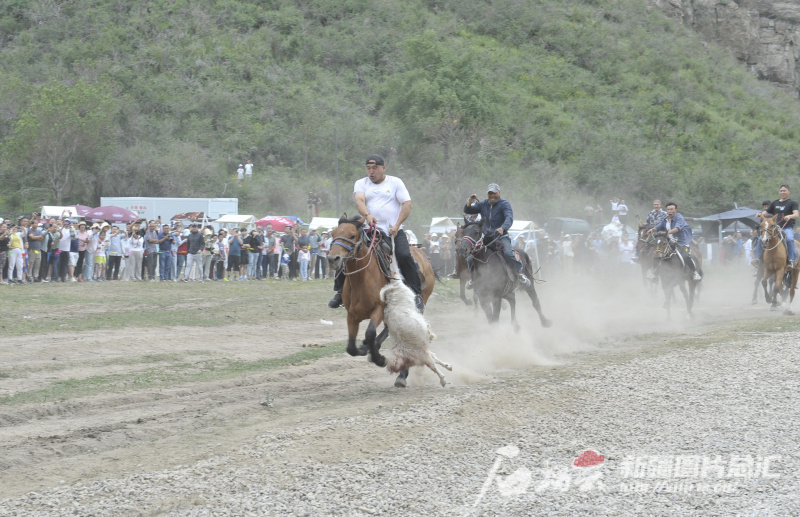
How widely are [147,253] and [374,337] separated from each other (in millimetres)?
19438

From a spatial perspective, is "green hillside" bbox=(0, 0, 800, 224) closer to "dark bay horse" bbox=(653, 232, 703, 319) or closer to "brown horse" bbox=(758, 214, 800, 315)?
"dark bay horse" bbox=(653, 232, 703, 319)

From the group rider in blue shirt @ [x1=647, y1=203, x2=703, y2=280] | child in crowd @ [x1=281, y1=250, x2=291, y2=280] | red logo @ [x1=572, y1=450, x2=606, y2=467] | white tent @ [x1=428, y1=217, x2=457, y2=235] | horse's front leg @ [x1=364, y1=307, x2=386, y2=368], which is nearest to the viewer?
red logo @ [x1=572, y1=450, x2=606, y2=467]

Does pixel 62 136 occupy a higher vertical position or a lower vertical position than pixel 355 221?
higher

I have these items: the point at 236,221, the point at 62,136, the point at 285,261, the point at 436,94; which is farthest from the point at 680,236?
the point at 62,136

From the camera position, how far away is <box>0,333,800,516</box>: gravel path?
6.21 m

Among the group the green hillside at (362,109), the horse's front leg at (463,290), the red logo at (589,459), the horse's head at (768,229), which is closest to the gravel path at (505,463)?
the red logo at (589,459)

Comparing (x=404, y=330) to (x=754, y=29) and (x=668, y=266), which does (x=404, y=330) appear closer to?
(x=668, y=266)

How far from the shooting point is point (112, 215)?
39250 millimetres

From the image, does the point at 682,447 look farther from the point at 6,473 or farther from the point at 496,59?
the point at 496,59

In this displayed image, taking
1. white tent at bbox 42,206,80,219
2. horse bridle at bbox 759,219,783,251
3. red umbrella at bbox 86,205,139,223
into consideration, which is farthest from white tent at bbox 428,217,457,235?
horse bridle at bbox 759,219,783,251

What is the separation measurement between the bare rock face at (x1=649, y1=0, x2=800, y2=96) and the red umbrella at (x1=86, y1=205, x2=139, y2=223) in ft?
242

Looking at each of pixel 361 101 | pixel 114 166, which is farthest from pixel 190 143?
pixel 361 101

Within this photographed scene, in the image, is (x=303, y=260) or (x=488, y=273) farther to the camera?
(x=303, y=260)

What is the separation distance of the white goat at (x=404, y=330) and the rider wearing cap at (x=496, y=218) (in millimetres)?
4407
